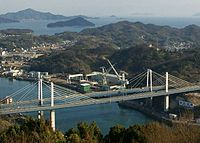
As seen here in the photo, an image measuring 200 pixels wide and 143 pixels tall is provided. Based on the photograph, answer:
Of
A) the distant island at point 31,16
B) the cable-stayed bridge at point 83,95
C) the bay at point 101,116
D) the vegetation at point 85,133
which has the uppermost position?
the distant island at point 31,16

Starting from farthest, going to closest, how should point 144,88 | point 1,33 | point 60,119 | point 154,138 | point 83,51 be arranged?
1. point 1,33
2. point 83,51
3. point 144,88
4. point 60,119
5. point 154,138

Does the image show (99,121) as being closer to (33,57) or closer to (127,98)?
(127,98)

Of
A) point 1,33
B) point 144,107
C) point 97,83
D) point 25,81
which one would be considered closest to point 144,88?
point 144,107

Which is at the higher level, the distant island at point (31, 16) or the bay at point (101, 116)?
the distant island at point (31, 16)

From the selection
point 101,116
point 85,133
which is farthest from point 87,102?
point 85,133

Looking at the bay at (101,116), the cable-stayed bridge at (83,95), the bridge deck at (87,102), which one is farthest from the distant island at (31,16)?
the bay at (101,116)

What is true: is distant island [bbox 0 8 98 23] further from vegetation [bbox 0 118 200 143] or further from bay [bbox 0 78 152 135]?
vegetation [bbox 0 118 200 143]

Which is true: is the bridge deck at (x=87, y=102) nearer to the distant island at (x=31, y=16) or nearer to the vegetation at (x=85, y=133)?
the vegetation at (x=85, y=133)

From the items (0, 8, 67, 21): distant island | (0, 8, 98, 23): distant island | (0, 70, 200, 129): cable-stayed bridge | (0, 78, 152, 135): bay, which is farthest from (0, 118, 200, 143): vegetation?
(0, 8, 67, 21): distant island

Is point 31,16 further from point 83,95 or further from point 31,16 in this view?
point 83,95
